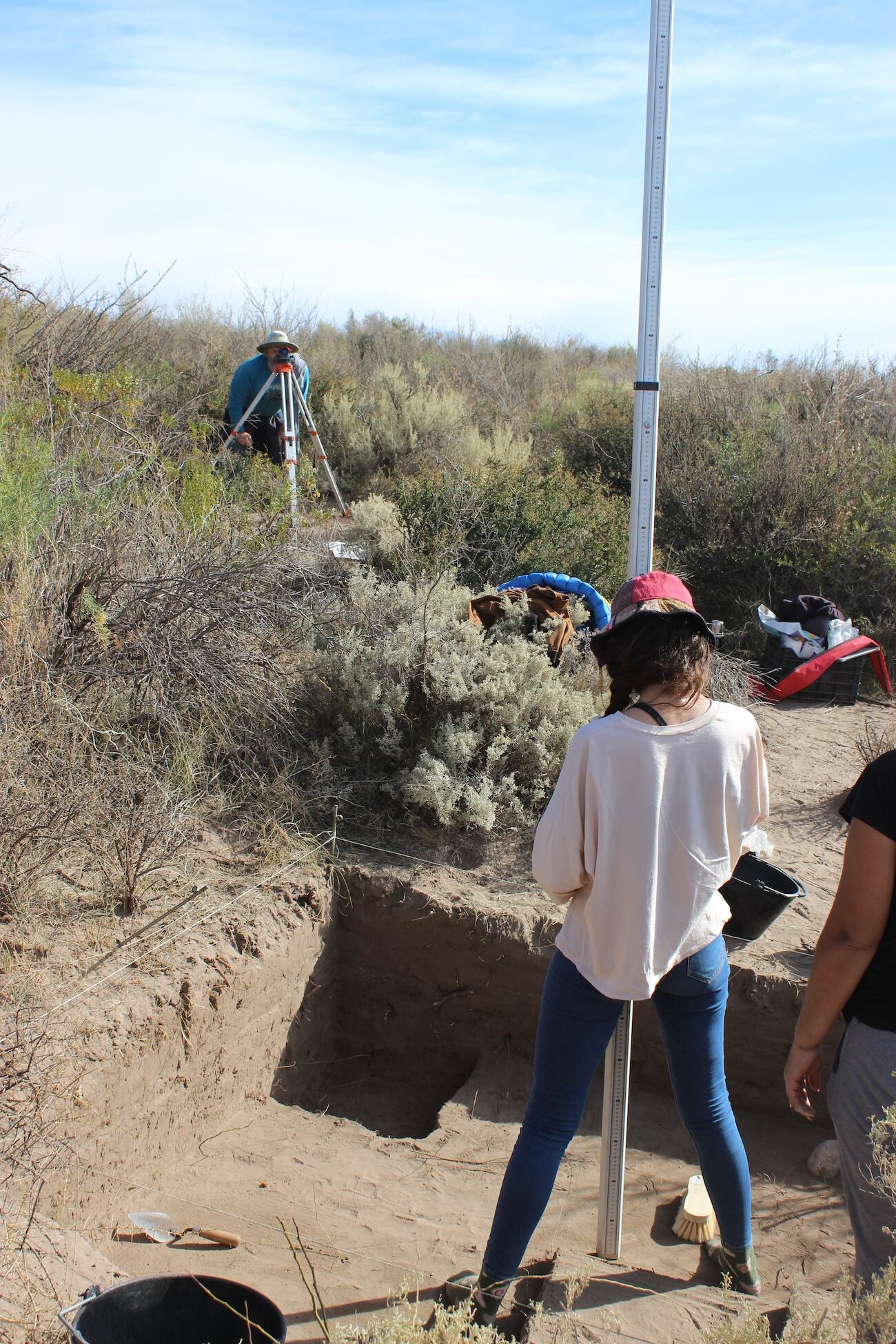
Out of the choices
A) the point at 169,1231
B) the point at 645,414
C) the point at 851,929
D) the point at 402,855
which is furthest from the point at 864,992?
the point at 402,855

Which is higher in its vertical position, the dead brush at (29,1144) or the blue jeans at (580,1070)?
the blue jeans at (580,1070)

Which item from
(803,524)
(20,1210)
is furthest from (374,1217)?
(803,524)

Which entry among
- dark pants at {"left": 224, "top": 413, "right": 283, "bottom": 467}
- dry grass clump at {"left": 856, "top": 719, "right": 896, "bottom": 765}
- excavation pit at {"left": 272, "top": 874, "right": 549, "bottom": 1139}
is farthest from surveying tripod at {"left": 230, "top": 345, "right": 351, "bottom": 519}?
dry grass clump at {"left": 856, "top": 719, "right": 896, "bottom": 765}

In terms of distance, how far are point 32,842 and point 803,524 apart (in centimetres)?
727

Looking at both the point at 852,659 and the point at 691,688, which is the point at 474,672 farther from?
the point at 852,659

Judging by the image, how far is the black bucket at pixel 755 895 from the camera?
400 cm

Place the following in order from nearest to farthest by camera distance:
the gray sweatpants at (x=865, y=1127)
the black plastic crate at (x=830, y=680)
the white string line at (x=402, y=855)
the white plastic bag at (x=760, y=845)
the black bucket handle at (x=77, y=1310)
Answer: the gray sweatpants at (x=865, y=1127), the black bucket handle at (x=77, y=1310), the white plastic bag at (x=760, y=845), the white string line at (x=402, y=855), the black plastic crate at (x=830, y=680)

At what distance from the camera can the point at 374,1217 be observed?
3514mm

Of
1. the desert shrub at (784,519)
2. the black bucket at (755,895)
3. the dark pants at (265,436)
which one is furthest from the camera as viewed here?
the dark pants at (265,436)

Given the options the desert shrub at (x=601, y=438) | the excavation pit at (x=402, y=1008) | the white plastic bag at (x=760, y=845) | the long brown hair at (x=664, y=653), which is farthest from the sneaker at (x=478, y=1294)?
the desert shrub at (x=601, y=438)

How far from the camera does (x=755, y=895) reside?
4.00m

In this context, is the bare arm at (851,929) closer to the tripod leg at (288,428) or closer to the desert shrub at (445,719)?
the desert shrub at (445,719)

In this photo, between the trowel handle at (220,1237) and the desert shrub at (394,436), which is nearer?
the trowel handle at (220,1237)

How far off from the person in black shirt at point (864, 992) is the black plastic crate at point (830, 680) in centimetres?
540
